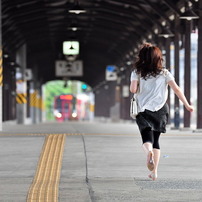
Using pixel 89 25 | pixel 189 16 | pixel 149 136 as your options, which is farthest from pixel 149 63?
pixel 89 25

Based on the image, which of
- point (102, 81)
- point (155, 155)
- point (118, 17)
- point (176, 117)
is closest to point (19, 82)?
point (118, 17)

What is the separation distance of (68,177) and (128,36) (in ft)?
170

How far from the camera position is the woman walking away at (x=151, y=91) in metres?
11.8

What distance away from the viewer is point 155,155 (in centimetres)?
1188

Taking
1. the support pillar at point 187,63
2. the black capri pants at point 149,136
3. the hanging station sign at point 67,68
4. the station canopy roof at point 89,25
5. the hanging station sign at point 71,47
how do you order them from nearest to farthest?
the black capri pants at point 149,136, the support pillar at point 187,63, the station canopy roof at point 89,25, the hanging station sign at point 71,47, the hanging station sign at point 67,68

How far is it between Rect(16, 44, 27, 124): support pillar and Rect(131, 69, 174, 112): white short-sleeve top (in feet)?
161

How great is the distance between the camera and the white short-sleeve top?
38.6 feet

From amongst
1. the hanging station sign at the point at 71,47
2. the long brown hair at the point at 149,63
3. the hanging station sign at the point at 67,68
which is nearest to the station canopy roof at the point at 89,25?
the hanging station sign at the point at 71,47

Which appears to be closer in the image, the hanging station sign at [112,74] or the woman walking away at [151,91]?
the woman walking away at [151,91]

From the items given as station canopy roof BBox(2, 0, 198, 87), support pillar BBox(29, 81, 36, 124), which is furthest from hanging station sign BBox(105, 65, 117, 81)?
support pillar BBox(29, 81, 36, 124)

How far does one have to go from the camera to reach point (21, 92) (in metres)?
60.8

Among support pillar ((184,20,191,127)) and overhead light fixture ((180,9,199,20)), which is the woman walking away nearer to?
overhead light fixture ((180,9,199,20))

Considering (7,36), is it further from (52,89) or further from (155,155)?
(52,89)

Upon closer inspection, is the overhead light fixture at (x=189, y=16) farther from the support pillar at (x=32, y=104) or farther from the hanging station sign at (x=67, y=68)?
the support pillar at (x=32, y=104)
